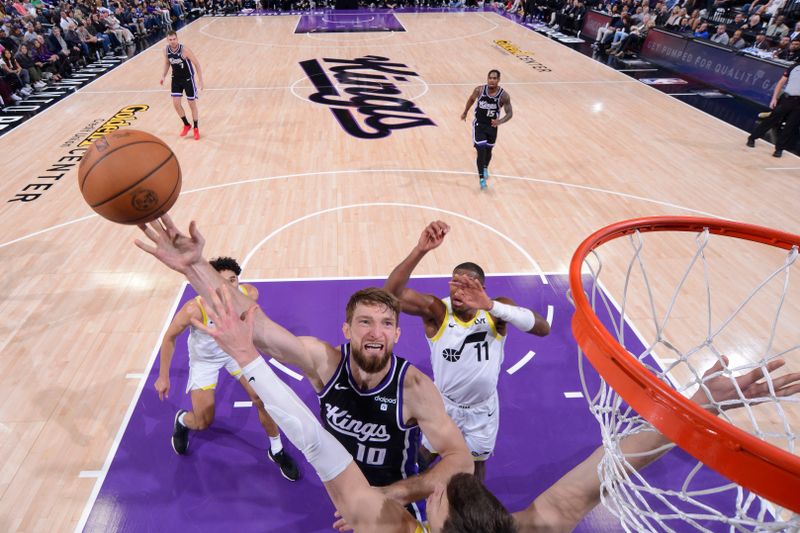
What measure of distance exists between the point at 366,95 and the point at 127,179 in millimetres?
10336

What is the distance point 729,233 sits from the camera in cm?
264

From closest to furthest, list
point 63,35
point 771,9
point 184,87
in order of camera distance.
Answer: point 184,87 → point 63,35 → point 771,9

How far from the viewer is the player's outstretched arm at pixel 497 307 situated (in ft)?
8.72

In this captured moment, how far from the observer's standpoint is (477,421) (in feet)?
10.7

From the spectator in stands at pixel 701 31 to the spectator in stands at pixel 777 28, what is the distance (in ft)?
5.41

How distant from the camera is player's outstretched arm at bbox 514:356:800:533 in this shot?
6.70 feet

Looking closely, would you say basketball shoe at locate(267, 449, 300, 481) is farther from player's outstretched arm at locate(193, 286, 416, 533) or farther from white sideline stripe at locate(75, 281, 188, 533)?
player's outstretched arm at locate(193, 286, 416, 533)

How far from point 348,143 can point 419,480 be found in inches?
317

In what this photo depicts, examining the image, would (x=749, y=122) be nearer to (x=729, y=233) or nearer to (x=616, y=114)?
(x=616, y=114)

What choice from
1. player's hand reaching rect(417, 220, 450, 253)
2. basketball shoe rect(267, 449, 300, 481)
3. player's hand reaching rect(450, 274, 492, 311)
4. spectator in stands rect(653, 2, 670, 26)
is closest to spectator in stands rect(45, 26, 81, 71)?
basketball shoe rect(267, 449, 300, 481)

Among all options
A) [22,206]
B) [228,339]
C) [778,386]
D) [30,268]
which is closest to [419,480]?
[228,339]

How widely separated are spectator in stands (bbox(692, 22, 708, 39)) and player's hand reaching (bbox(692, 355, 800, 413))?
16.3 m

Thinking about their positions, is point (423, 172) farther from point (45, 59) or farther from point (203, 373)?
point (45, 59)

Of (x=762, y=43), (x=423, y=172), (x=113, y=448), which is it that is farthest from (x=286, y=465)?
(x=762, y=43)
